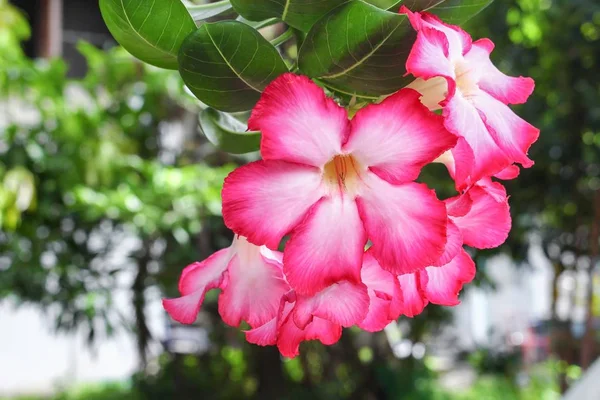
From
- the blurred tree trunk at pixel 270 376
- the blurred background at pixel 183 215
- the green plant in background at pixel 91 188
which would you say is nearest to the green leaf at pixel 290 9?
the blurred background at pixel 183 215

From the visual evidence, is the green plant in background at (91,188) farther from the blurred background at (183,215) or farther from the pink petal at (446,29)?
the pink petal at (446,29)

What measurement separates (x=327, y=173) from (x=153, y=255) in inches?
111

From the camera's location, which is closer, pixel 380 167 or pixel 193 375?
pixel 380 167

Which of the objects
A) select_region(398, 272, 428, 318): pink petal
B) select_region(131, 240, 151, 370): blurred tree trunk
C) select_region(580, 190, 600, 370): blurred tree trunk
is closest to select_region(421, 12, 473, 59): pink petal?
select_region(398, 272, 428, 318): pink petal

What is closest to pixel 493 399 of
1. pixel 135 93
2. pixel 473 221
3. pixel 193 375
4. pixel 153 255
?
pixel 193 375

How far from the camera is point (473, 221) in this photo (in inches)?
11.9

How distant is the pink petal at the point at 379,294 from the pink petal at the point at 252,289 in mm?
40

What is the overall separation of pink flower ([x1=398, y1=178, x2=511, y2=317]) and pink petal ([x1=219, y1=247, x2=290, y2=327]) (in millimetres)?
59

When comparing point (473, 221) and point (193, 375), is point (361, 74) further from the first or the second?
point (193, 375)

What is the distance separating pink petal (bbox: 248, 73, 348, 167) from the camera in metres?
0.24

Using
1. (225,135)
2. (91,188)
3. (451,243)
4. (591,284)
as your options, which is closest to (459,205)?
(451,243)

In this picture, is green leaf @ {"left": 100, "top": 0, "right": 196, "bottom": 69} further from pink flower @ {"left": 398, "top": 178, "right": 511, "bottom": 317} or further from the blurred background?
the blurred background

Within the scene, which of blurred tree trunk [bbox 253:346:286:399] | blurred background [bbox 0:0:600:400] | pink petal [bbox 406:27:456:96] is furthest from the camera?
blurred tree trunk [bbox 253:346:286:399]

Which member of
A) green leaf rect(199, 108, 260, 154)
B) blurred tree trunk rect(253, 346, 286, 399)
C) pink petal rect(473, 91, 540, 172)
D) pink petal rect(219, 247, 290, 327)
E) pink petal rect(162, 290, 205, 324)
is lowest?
blurred tree trunk rect(253, 346, 286, 399)
